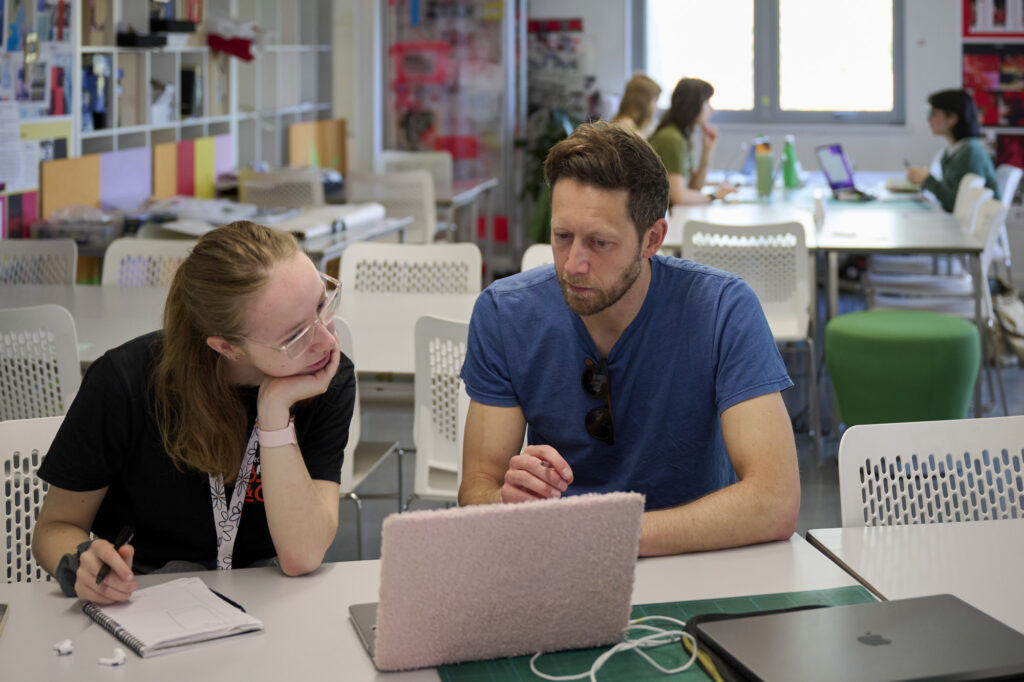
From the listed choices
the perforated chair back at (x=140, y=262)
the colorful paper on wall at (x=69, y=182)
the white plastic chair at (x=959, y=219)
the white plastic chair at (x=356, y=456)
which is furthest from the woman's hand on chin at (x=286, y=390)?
the white plastic chair at (x=959, y=219)

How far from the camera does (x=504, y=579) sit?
4.05 ft

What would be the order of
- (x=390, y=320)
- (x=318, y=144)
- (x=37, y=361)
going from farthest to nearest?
(x=318, y=144) → (x=390, y=320) → (x=37, y=361)

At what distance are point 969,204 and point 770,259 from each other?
55.9 inches

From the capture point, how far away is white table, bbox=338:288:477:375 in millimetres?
2875

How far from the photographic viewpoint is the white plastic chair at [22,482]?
1.80 metres

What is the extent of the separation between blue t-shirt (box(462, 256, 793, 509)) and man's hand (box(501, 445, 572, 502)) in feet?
1.05

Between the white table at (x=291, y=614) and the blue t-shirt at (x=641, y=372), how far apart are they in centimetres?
26

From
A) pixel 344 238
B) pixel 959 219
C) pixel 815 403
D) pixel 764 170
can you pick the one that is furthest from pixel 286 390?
pixel 764 170

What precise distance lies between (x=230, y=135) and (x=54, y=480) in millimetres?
4913

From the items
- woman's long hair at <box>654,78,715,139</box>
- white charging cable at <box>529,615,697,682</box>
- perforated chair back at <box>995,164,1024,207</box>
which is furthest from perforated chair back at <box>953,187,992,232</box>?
white charging cable at <box>529,615,697,682</box>

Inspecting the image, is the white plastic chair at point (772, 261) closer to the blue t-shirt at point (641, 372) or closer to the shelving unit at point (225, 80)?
the blue t-shirt at point (641, 372)

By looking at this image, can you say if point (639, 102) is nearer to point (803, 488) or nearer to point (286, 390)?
point (803, 488)

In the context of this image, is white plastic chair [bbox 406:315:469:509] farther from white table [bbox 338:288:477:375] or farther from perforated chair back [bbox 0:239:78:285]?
perforated chair back [bbox 0:239:78:285]

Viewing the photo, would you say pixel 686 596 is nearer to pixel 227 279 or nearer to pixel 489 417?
pixel 489 417
